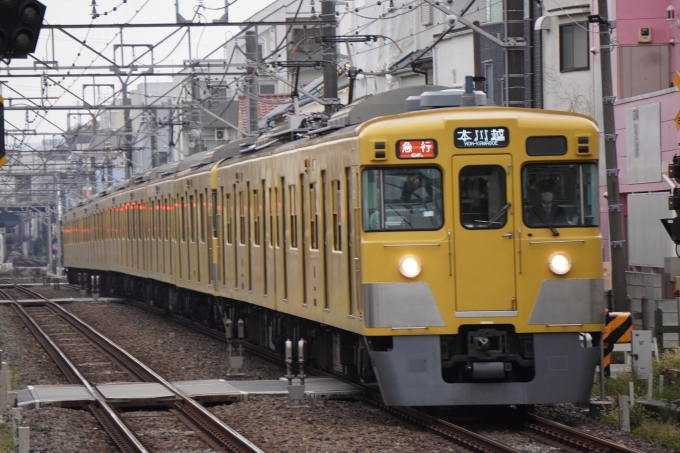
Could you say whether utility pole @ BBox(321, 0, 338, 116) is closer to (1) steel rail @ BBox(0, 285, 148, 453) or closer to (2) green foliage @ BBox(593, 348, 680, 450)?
(1) steel rail @ BBox(0, 285, 148, 453)

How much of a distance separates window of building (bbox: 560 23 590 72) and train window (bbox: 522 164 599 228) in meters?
17.9

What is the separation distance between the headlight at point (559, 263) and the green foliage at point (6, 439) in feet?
14.4

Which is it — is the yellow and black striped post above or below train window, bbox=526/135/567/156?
below

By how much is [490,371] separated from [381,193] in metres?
1.65

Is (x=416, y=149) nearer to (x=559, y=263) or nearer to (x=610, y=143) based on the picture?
(x=559, y=263)

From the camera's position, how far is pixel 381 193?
10.1 meters

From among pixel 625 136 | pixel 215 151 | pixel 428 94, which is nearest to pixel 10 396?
pixel 428 94

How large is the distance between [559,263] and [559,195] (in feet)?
1.85

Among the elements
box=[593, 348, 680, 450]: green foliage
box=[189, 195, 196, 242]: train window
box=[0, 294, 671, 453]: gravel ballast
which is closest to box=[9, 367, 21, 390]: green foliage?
box=[0, 294, 671, 453]: gravel ballast

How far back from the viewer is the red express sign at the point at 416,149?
1012 centimetres

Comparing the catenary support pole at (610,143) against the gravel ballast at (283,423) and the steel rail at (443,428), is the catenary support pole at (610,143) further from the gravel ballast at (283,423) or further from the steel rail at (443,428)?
the gravel ballast at (283,423)

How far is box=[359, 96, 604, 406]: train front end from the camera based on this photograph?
391 inches

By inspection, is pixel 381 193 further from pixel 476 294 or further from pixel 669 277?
pixel 669 277

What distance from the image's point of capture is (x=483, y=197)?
400 inches
